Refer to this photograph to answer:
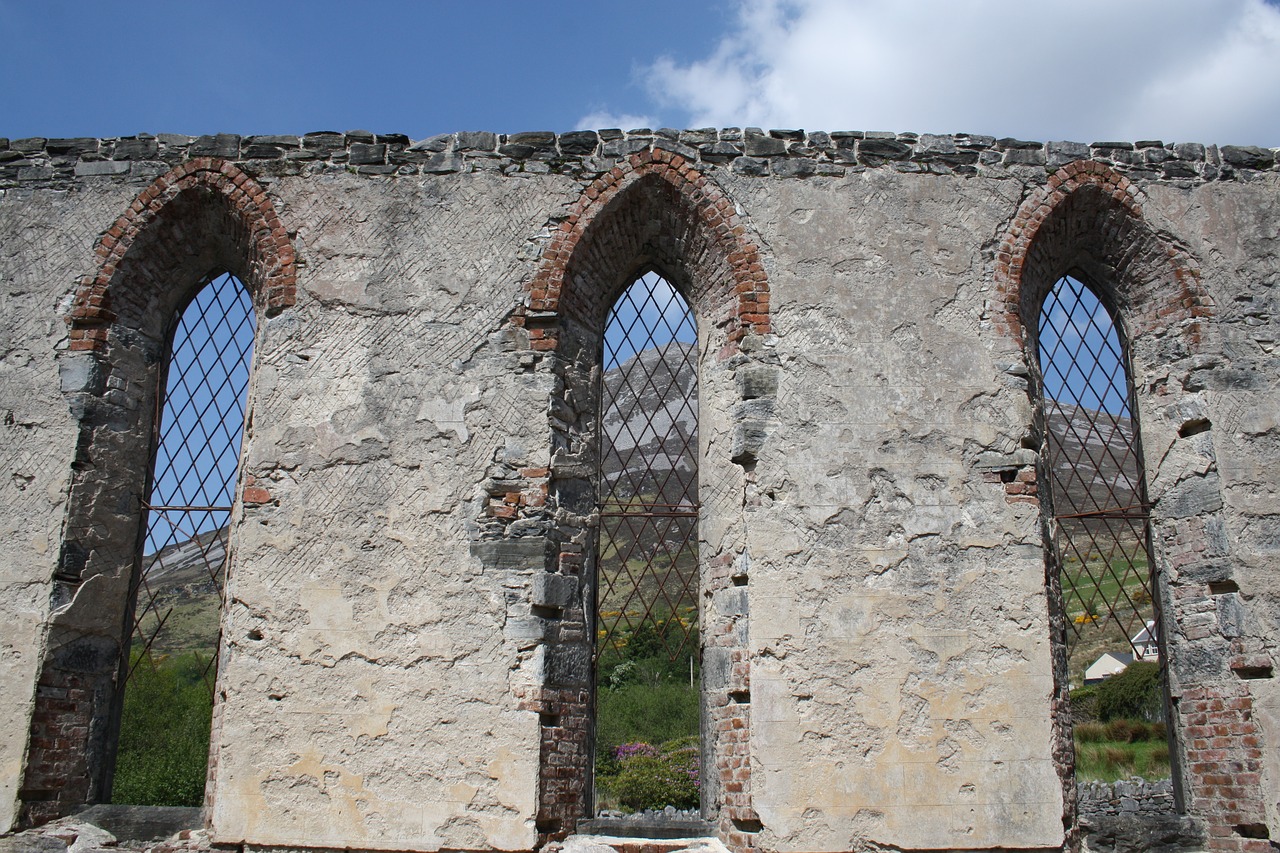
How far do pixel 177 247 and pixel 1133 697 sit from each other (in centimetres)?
1862

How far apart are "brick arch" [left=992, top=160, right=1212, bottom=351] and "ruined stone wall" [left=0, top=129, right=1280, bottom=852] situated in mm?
27

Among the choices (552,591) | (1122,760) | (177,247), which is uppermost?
(177,247)

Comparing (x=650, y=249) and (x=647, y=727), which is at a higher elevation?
(x=650, y=249)

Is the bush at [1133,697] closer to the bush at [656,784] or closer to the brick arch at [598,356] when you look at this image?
the bush at [656,784]

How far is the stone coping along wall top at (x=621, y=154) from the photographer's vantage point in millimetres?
6707

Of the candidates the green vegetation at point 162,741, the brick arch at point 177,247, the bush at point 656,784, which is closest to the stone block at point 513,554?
the brick arch at point 177,247

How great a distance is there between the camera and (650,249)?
6.97 m

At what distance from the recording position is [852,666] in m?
5.62

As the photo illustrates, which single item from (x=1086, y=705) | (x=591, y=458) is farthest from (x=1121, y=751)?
(x=591, y=458)

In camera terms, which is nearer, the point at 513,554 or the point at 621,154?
the point at 513,554

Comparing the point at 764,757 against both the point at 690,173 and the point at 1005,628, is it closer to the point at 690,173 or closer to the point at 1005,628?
the point at 1005,628

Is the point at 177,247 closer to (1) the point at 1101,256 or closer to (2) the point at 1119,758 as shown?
(1) the point at 1101,256

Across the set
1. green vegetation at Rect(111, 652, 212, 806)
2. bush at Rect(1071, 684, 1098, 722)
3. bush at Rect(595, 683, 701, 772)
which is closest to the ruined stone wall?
green vegetation at Rect(111, 652, 212, 806)

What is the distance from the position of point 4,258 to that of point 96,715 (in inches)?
126
